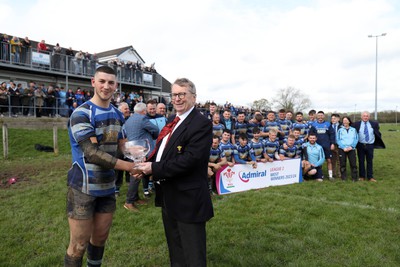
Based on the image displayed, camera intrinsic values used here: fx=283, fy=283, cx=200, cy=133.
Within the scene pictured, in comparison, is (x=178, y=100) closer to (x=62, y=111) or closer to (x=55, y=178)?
(x=55, y=178)

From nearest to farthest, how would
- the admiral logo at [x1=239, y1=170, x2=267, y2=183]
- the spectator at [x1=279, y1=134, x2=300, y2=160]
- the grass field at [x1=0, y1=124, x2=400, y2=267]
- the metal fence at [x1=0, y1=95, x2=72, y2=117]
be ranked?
the grass field at [x1=0, y1=124, x2=400, y2=267] < the admiral logo at [x1=239, y1=170, x2=267, y2=183] < the spectator at [x1=279, y1=134, x2=300, y2=160] < the metal fence at [x1=0, y1=95, x2=72, y2=117]

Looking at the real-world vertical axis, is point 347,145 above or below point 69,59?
below

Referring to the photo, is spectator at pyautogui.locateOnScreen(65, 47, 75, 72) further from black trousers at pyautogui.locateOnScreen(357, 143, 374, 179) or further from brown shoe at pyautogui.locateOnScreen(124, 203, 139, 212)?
black trousers at pyautogui.locateOnScreen(357, 143, 374, 179)

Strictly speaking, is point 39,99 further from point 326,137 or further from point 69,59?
point 326,137

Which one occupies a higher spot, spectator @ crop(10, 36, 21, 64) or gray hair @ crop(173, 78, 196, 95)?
spectator @ crop(10, 36, 21, 64)

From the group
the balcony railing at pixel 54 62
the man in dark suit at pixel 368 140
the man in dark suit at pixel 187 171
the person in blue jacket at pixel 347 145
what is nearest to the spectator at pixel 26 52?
the balcony railing at pixel 54 62

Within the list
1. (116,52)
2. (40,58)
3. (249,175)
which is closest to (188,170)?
(249,175)

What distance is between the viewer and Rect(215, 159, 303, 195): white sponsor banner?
6.97 metres

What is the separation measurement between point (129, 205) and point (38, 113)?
525 inches

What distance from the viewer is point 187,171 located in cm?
239

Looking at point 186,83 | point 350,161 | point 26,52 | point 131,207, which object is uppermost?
point 26,52

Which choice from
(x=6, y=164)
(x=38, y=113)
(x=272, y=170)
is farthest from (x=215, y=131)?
(x=38, y=113)

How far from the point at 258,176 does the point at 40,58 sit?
1827 cm

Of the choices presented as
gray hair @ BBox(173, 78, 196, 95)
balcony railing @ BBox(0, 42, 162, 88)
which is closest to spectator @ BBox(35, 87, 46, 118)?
balcony railing @ BBox(0, 42, 162, 88)
